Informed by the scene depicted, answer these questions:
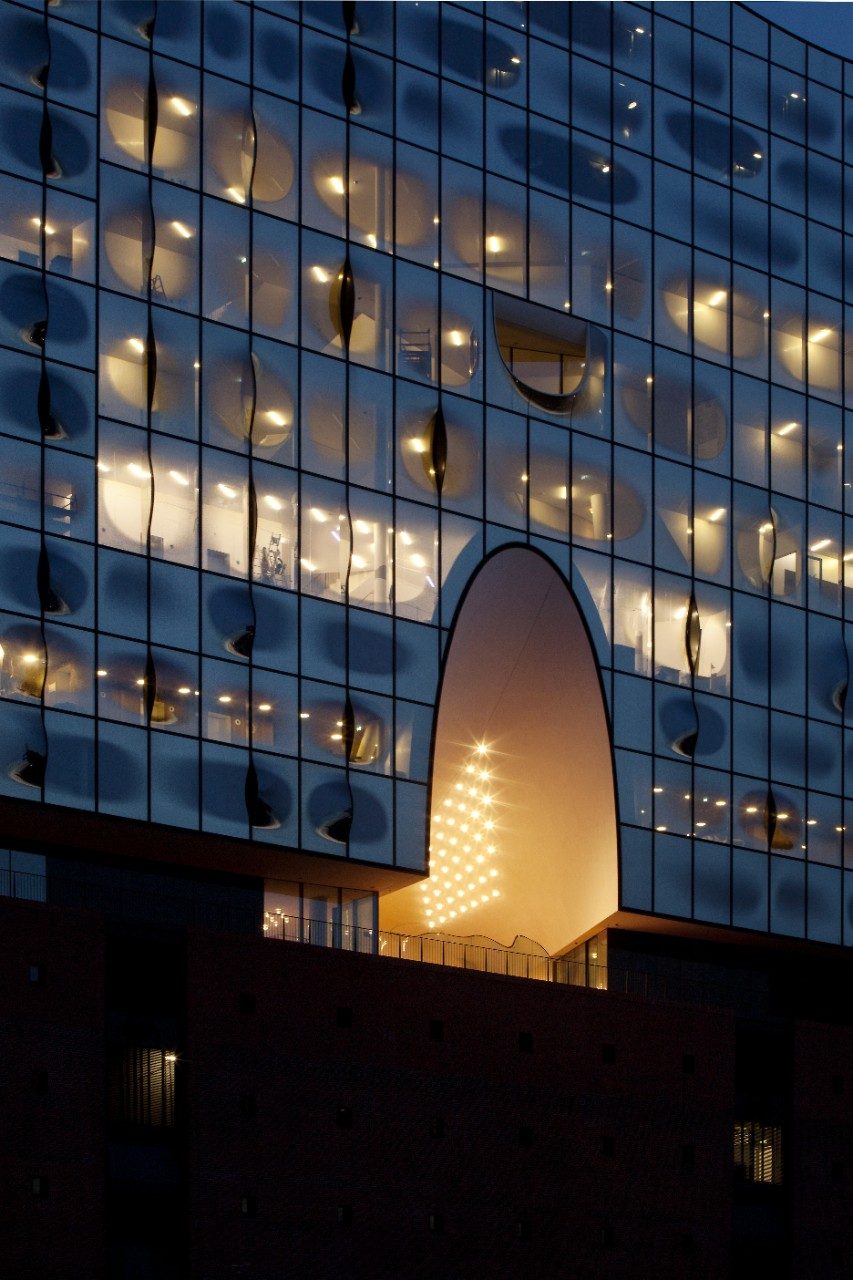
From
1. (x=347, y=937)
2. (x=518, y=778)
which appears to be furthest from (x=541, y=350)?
(x=347, y=937)

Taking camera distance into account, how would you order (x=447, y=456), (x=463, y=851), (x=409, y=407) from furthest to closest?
(x=463, y=851)
(x=447, y=456)
(x=409, y=407)

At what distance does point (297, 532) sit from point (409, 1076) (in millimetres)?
11228

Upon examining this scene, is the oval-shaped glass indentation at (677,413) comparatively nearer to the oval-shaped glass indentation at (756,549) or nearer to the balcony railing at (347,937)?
the oval-shaped glass indentation at (756,549)

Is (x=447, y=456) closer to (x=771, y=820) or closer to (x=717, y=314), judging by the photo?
(x=717, y=314)

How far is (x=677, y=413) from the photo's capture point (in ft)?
184

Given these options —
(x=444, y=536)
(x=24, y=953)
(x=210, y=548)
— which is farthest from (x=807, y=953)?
(x=24, y=953)

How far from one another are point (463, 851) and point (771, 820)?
7.34 m

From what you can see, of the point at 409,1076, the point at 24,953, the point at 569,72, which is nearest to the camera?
the point at 24,953

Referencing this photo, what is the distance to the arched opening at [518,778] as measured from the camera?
5356 centimetres

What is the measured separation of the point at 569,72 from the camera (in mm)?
56188

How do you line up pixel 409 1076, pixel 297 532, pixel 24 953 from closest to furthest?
pixel 24 953
pixel 409 1076
pixel 297 532

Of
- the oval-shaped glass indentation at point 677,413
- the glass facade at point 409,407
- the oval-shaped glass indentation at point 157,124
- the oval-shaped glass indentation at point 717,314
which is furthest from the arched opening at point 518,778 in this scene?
the oval-shaped glass indentation at point 157,124

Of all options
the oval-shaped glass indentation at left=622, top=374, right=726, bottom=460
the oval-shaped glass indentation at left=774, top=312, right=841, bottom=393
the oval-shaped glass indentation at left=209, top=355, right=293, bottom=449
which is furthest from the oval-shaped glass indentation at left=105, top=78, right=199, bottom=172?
the oval-shaped glass indentation at left=774, top=312, right=841, bottom=393

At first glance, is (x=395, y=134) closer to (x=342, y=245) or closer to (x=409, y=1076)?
(x=342, y=245)
